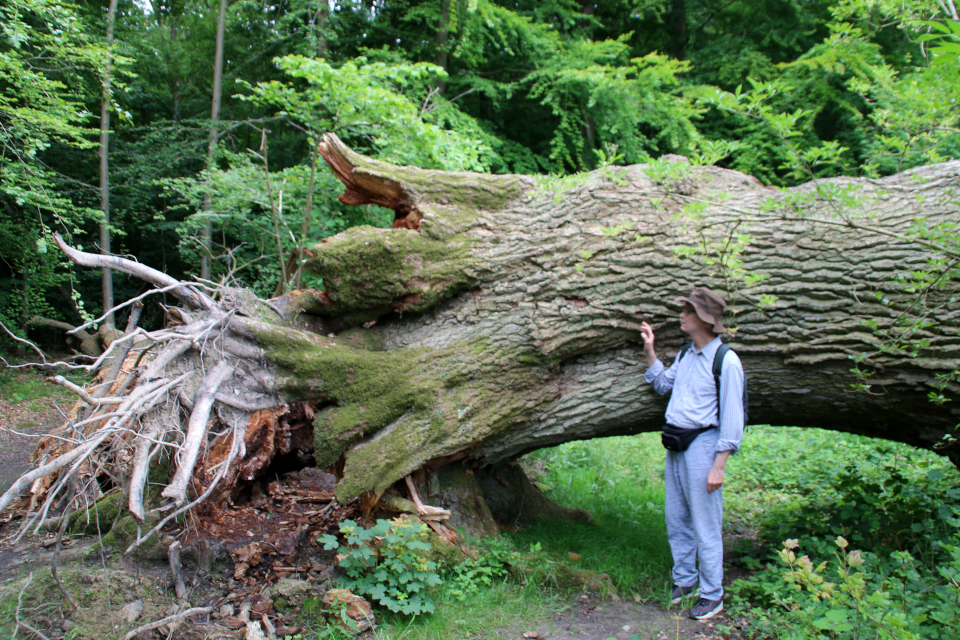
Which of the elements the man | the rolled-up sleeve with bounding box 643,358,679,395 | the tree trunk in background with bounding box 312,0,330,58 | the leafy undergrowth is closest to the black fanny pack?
the man

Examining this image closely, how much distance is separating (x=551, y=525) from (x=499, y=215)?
A: 257 cm

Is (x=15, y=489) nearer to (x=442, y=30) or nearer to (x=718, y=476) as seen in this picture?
(x=718, y=476)

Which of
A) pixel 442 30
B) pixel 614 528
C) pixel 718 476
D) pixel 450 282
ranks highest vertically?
pixel 442 30

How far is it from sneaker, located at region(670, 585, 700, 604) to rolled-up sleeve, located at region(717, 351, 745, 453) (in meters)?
0.97

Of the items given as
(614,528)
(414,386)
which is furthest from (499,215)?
(614,528)

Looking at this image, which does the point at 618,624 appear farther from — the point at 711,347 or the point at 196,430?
the point at 196,430

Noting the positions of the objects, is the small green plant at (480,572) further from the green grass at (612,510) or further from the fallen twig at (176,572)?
the fallen twig at (176,572)

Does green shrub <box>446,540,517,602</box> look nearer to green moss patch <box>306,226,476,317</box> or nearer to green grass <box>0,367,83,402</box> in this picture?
green moss patch <box>306,226,476,317</box>

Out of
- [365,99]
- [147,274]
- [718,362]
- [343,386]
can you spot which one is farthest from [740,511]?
[365,99]

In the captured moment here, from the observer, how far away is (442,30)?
29.4 ft

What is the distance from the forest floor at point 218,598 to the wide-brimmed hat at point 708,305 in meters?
1.70

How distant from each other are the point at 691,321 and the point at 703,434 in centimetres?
69

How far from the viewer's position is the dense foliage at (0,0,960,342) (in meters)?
6.82

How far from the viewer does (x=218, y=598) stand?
347cm
